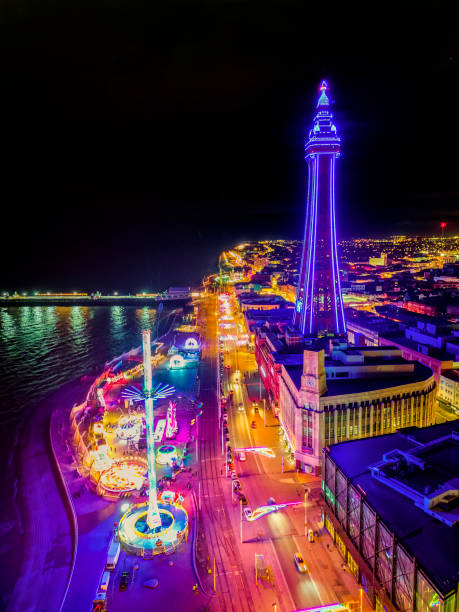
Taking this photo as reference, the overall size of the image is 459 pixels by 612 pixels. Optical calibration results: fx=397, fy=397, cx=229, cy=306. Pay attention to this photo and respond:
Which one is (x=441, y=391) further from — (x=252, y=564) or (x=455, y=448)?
(x=252, y=564)

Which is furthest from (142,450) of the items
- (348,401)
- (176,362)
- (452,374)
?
(452,374)

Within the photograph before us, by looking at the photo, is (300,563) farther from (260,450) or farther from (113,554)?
(260,450)

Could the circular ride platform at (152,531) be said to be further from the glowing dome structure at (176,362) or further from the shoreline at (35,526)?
the glowing dome structure at (176,362)

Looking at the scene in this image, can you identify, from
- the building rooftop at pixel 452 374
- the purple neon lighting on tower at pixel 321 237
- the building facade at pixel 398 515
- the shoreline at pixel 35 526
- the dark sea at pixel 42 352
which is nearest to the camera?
the building facade at pixel 398 515

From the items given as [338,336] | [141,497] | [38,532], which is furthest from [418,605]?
[338,336]

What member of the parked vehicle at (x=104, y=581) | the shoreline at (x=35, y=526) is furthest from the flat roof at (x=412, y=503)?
the shoreline at (x=35, y=526)

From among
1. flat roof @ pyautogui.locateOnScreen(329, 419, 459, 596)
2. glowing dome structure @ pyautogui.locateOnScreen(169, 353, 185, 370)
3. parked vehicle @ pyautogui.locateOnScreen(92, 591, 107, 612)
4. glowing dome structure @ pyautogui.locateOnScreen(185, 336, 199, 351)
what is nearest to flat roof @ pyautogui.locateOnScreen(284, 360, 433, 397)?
flat roof @ pyautogui.locateOnScreen(329, 419, 459, 596)
